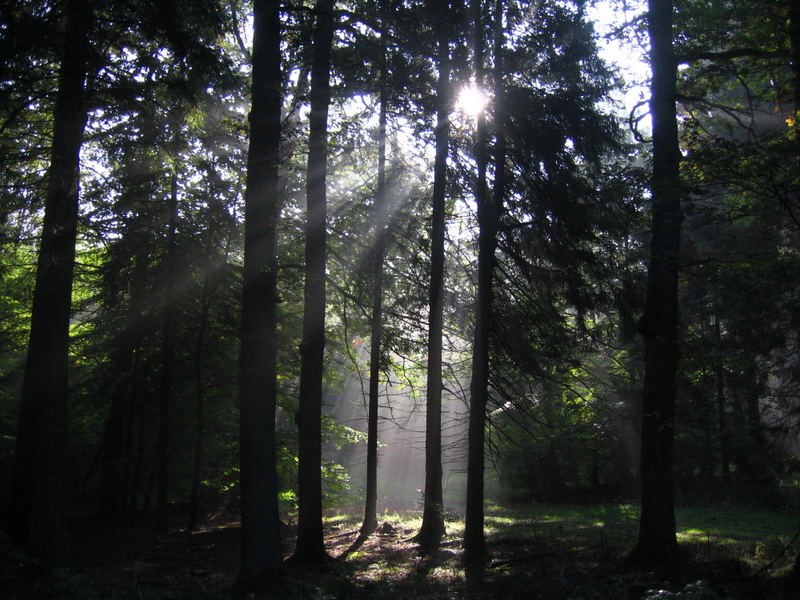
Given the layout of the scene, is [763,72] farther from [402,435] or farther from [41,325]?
[402,435]

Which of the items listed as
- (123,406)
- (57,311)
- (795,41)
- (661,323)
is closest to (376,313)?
(661,323)

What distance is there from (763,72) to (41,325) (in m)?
12.0

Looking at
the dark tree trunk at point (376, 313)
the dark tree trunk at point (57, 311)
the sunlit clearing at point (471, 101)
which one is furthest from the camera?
the dark tree trunk at point (376, 313)

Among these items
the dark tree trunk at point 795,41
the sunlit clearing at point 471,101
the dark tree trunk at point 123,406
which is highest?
the sunlit clearing at point 471,101

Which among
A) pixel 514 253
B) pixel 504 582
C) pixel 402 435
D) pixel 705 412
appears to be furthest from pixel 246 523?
pixel 402 435

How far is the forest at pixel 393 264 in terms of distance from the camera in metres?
8.52

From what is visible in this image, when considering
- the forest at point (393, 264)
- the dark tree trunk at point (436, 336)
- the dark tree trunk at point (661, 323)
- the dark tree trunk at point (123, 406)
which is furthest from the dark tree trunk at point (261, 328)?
the dark tree trunk at point (123, 406)

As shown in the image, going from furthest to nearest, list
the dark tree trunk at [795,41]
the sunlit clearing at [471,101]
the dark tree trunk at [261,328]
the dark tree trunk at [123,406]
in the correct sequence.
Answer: the dark tree trunk at [123,406] < the sunlit clearing at [471,101] < the dark tree trunk at [261,328] < the dark tree trunk at [795,41]

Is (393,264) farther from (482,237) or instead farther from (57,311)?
(57,311)

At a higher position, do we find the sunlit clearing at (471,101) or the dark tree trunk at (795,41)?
the sunlit clearing at (471,101)

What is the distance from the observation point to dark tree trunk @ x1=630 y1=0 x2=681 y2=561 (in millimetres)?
9398

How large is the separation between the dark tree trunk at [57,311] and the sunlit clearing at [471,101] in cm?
701

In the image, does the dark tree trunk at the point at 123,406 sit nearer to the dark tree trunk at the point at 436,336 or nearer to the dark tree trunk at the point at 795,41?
the dark tree trunk at the point at 436,336

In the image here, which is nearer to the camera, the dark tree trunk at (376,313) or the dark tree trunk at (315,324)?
the dark tree trunk at (315,324)
